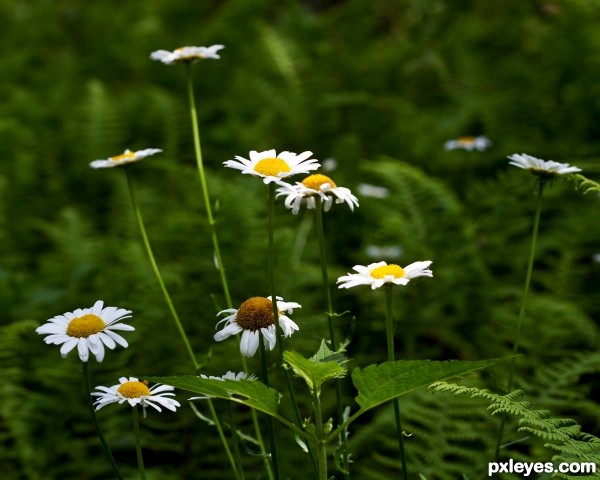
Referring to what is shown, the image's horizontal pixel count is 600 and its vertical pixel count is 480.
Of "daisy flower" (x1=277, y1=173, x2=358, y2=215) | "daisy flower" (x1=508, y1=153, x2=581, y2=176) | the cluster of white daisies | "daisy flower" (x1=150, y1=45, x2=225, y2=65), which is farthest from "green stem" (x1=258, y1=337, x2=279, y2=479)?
"daisy flower" (x1=150, y1=45, x2=225, y2=65)

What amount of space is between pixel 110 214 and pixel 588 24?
243 cm

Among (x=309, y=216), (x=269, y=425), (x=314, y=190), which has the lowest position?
(x=309, y=216)

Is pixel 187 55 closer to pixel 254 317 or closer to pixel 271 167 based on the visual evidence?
pixel 271 167

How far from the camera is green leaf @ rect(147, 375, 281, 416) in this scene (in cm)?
82

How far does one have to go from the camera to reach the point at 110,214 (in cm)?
317

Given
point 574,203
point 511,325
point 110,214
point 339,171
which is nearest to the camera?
point 511,325

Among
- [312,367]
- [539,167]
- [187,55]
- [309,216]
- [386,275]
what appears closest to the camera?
[312,367]

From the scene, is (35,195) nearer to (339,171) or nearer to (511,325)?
(339,171)

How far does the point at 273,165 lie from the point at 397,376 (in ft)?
1.17

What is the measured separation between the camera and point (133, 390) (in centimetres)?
101

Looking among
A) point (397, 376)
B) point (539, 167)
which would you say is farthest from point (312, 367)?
point (539, 167)

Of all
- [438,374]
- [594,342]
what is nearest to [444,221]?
[594,342]

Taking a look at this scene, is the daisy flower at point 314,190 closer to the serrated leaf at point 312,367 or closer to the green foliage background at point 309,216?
the serrated leaf at point 312,367

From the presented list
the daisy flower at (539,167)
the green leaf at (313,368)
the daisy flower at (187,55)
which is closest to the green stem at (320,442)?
the green leaf at (313,368)
